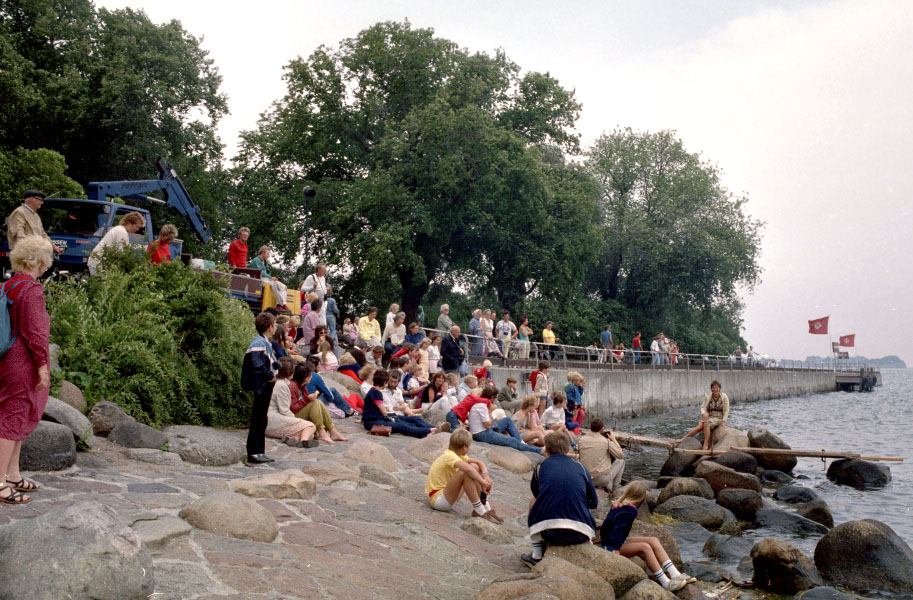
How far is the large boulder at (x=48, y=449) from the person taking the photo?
7.20m

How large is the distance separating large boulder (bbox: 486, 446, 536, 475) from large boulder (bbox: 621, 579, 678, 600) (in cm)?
640

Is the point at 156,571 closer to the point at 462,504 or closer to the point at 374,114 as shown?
the point at 462,504

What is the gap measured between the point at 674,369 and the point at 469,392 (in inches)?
1200

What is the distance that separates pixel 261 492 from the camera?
25.9 ft

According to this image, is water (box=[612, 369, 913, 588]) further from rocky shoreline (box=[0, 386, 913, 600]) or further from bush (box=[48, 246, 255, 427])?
bush (box=[48, 246, 255, 427])

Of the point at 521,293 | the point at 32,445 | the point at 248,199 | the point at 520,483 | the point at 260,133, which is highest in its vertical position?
the point at 260,133

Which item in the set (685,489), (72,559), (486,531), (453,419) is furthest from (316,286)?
(72,559)

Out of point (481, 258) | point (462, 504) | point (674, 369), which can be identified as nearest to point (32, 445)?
point (462, 504)

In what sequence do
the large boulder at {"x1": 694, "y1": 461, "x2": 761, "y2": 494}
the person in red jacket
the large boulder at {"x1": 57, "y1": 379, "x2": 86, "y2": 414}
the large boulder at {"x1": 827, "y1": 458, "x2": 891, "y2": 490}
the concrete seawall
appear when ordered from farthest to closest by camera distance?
the concrete seawall, the large boulder at {"x1": 827, "y1": 458, "x2": 891, "y2": 490}, the person in red jacket, the large boulder at {"x1": 694, "y1": 461, "x2": 761, "y2": 494}, the large boulder at {"x1": 57, "y1": 379, "x2": 86, "y2": 414}

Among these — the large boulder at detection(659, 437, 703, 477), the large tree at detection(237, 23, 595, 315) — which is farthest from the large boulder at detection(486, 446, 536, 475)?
the large tree at detection(237, 23, 595, 315)

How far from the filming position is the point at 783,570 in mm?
10055

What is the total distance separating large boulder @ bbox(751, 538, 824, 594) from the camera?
10031 millimetres

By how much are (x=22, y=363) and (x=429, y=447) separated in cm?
747

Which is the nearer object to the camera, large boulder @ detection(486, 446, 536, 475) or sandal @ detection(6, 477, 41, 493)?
sandal @ detection(6, 477, 41, 493)
